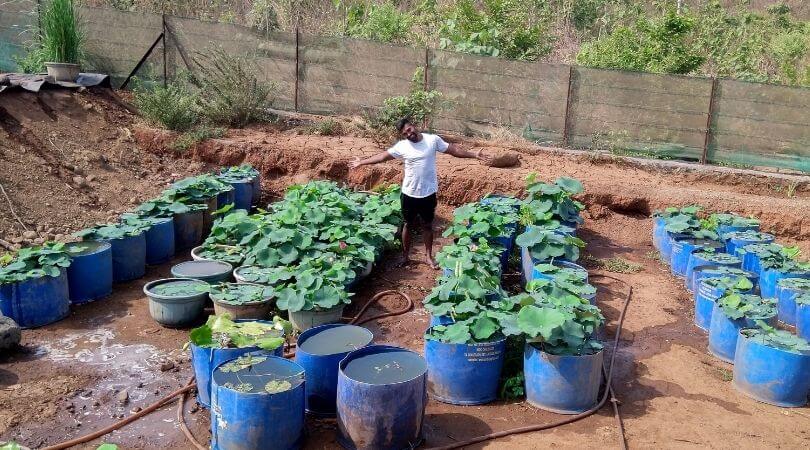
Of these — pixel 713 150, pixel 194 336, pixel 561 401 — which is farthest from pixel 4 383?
pixel 713 150

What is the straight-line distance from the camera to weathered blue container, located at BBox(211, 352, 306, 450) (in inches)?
164

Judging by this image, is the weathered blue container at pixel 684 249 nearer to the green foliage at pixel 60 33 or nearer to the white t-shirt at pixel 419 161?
the white t-shirt at pixel 419 161

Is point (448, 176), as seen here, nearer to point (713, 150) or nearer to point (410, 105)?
point (410, 105)

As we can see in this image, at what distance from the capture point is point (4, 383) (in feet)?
17.4

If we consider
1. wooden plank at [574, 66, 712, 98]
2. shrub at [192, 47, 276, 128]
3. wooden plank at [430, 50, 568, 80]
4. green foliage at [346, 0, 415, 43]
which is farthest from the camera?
green foliage at [346, 0, 415, 43]

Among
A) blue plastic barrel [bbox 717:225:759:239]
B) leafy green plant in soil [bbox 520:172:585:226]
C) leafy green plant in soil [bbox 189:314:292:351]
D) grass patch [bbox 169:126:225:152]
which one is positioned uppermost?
grass patch [bbox 169:126:225:152]

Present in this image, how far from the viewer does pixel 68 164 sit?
9836 mm

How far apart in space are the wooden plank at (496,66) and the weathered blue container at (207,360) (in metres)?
9.05

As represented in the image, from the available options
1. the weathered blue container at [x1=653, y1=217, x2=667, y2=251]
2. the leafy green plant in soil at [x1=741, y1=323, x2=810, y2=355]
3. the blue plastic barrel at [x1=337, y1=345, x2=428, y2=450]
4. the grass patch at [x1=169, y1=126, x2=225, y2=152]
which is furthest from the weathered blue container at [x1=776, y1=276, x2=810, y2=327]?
the grass patch at [x1=169, y1=126, x2=225, y2=152]

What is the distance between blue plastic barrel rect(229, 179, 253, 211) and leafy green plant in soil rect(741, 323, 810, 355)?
6.54 meters

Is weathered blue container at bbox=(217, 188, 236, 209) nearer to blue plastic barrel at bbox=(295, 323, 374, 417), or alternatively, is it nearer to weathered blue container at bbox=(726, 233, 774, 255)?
blue plastic barrel at bbox=(295, 323, 374, 417)

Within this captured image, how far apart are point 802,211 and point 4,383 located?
33.3ft

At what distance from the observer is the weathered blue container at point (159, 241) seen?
7754 millimetres

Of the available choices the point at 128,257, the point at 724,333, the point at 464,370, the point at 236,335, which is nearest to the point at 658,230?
the point at 724,333
